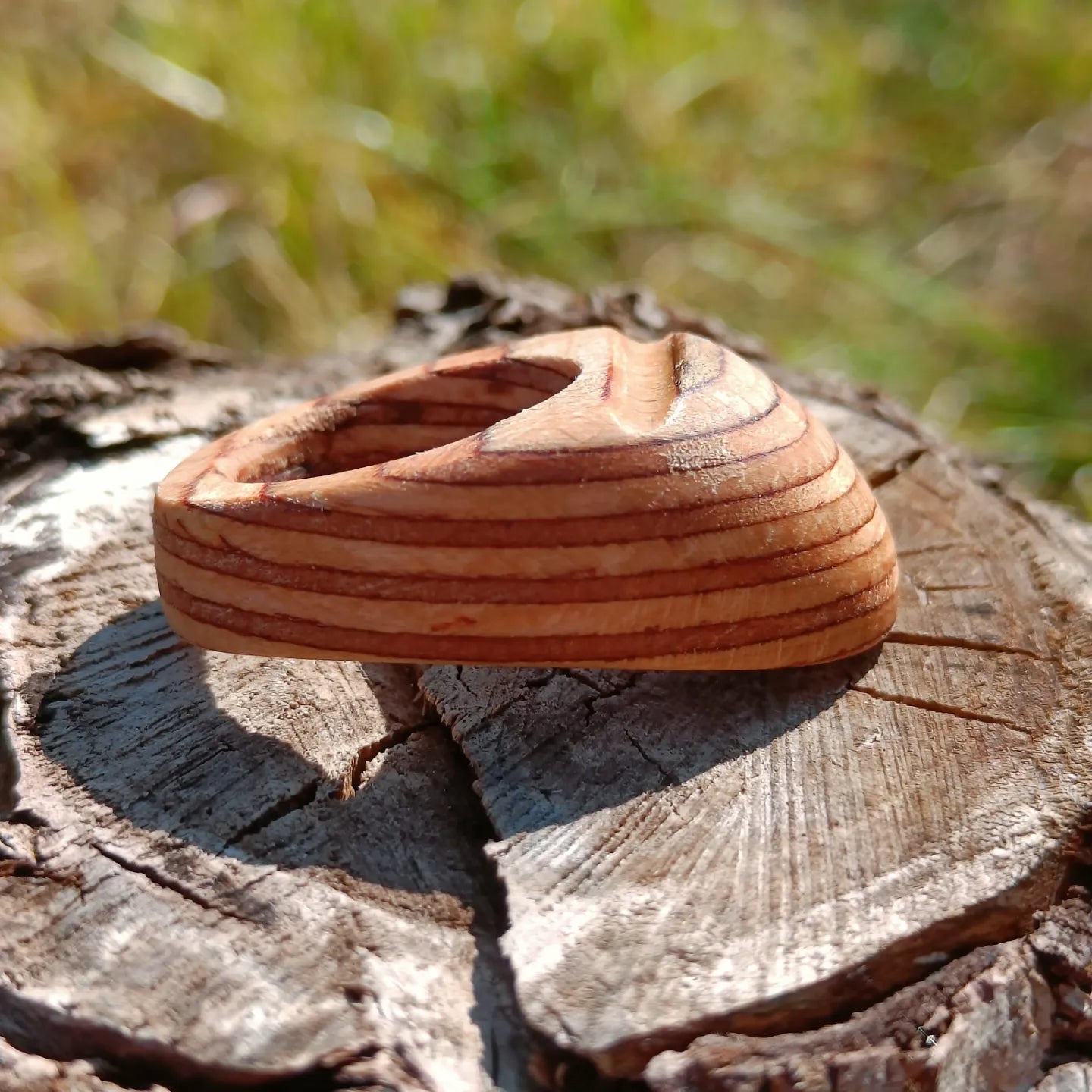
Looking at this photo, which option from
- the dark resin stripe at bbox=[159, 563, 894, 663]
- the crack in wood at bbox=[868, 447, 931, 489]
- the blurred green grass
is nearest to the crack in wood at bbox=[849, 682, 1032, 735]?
the dark resin stripe at bbox=[159, 563, 894, 663]

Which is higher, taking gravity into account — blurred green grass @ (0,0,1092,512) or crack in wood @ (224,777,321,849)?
blurred green grass @ (0,0,1092,512)

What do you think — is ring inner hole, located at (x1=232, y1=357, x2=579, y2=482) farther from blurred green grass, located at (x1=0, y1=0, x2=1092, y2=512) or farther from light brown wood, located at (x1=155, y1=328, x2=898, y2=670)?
blurred green grass, located at (x1=0, y1=0, x2=1092, y2=512)

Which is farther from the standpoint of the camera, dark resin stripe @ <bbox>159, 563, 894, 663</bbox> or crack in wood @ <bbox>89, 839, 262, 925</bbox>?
dark resin stripe @ <bbox>159, 563, 894, 663</bbox>

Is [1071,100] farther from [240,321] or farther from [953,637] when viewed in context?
[953,637]

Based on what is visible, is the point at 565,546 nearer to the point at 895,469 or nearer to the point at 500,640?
the point at 500,640

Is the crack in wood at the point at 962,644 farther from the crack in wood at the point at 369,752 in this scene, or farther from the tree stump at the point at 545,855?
the crack in wood at the point at 369,752

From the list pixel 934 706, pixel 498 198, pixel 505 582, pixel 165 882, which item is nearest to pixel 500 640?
pixel 505 582

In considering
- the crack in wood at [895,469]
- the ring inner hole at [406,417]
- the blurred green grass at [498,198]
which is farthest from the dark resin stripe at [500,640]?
the blurred green grass at [498,198]
